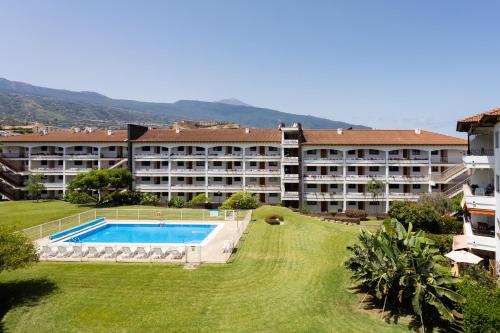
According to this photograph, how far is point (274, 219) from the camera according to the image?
37.4 meters

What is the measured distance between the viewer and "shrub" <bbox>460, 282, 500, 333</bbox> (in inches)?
488

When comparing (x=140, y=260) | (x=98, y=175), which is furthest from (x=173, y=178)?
(x=140, y=260)

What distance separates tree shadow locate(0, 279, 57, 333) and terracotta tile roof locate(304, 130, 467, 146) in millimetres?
40715

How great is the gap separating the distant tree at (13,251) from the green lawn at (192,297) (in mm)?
2038

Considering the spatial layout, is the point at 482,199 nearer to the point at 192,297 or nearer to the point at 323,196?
the point at 192,297

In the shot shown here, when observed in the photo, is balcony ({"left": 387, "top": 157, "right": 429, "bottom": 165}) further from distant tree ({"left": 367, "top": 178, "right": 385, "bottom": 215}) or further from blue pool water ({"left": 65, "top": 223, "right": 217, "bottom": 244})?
blue pool water ({"left": 65, "top": 223, "right": 217, "bottom": 244})

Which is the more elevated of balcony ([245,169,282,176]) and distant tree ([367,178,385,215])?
balcony ([245,169,282,176])

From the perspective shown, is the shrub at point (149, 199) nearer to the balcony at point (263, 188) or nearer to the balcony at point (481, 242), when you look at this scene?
the balcony at point (263, 188)

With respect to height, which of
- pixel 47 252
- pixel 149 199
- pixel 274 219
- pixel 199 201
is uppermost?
pixel 149 199

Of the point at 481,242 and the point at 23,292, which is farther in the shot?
the point at 481,242

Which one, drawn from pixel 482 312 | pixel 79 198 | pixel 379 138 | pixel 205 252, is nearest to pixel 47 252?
pixel 205 252

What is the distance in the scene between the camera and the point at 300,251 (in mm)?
26984

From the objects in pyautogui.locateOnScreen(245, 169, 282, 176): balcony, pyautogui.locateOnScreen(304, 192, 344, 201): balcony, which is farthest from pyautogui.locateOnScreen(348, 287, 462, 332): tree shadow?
pyautogui.locateOnScreen(245, 169, 282, 176): balcony

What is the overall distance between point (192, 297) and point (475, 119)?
2020cm
